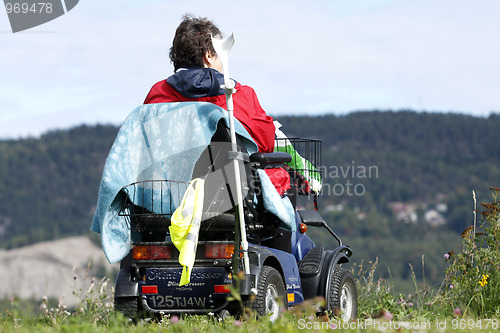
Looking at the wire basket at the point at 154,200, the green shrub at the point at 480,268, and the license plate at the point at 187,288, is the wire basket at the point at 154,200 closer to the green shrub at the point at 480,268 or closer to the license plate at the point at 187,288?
the license plate at the point at 187,288

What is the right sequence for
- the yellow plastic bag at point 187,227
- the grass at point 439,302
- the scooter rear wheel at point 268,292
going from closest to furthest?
the yellow plastic bag at point 187,227 < the scooter rear wheel at point 268,292 < the grass at point 439,302

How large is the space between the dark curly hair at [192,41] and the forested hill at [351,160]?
13457 cm

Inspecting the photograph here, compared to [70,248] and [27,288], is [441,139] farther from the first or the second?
[27,288]

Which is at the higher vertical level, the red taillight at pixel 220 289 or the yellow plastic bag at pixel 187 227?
the yellow plastic bag at pixel 187 227

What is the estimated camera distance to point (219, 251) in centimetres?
452

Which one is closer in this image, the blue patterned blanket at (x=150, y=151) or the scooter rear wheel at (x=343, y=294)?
the blue patterned blanket at (x=150, y=151)

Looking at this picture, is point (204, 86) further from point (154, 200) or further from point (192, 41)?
point (154, 200)

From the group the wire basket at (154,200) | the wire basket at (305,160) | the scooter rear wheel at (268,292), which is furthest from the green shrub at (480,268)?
the wire basket at (154,200)

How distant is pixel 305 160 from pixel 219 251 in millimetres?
1328

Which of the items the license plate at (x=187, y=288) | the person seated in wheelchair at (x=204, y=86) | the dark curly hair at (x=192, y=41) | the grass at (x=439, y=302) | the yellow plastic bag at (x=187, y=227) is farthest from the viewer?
the dark curly hair at (x=192, y=41)

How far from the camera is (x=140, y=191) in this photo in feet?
15.2

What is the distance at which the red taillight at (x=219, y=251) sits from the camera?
4.49 meters

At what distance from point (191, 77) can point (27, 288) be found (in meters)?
122

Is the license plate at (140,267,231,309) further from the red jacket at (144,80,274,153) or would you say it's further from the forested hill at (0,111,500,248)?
the forested hill at (0,111,500,248)
